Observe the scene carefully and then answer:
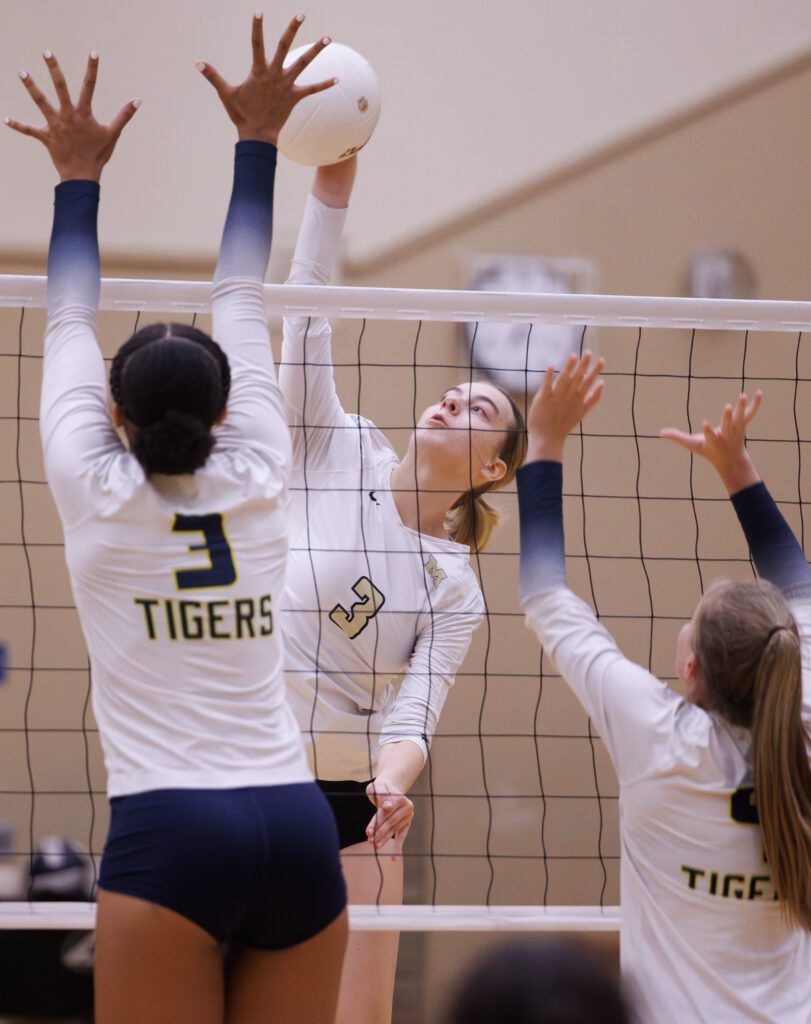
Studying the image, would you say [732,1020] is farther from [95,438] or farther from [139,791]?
[95,438]

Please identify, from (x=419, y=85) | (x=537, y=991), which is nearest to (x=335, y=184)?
(x=537, y=991)

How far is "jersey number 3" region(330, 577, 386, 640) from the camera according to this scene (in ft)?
9.35

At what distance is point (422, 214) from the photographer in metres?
6.23

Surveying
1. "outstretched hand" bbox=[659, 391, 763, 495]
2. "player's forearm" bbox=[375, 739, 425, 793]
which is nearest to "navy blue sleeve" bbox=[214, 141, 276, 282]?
"outstretched hand" bbox=[659, 391, 763, 495]

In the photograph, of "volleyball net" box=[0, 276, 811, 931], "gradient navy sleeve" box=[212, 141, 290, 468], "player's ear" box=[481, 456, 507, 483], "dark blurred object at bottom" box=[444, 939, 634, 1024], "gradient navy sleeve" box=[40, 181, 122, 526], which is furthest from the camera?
"volleyball net" box=[0, 276, 811, 931]

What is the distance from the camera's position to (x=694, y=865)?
187 cm

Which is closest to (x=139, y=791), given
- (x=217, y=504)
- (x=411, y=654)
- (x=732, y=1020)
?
(x=217, y=504)

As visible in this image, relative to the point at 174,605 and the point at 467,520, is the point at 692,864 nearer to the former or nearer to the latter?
Answer: the point at 174,605

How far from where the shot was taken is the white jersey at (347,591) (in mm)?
2826

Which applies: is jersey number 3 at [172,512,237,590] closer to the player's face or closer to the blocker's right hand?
the blocker's right hand

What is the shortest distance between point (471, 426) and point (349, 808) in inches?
38.3

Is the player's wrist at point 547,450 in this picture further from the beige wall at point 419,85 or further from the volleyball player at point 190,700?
the beige wall at point 419,85

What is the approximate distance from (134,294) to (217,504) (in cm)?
106

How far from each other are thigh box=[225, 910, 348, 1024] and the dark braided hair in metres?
0.72
